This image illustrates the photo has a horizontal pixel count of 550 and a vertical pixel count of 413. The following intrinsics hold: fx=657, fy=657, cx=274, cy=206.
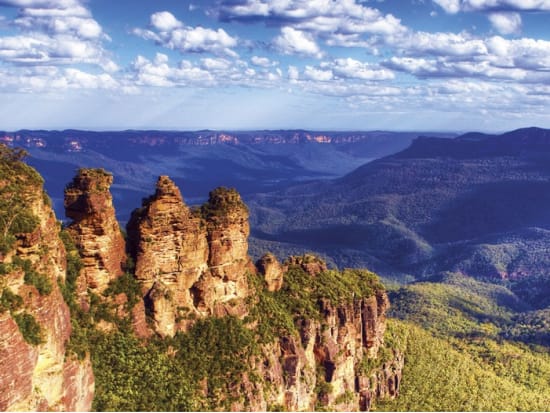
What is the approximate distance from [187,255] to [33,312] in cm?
1660

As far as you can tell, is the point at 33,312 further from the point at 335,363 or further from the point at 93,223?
the point at 335,363

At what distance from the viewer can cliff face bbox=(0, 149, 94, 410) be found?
32.7 meters

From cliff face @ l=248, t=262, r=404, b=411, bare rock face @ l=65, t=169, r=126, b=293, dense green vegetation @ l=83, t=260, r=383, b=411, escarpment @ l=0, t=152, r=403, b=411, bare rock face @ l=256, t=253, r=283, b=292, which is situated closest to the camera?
escarpment @ l=0, t=152, r=403, b=411

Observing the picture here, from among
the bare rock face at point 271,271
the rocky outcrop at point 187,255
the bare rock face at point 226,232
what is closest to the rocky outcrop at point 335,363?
the bare rock face at point 271,271

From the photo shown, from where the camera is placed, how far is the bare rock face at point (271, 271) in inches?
2373

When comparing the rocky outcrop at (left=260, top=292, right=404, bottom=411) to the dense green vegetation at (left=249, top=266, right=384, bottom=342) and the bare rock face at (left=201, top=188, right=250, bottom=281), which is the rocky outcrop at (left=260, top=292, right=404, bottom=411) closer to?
the dense green vegetation at (left=249, top=266, right=384, bottom=342)

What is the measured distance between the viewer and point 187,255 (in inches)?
1984

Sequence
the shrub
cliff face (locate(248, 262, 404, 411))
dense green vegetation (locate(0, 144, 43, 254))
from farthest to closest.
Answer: cliff face (locate(248, 262, 404, 411)) → dense green vegetation (locate(0, 144, 43, 254)) → the shrub

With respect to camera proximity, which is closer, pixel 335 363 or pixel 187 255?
pixel 187 255

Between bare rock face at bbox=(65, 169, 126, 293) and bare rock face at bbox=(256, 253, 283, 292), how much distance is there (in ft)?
57.2

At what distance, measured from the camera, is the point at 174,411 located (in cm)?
4403

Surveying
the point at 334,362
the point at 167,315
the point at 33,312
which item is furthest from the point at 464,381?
the point at 33,312

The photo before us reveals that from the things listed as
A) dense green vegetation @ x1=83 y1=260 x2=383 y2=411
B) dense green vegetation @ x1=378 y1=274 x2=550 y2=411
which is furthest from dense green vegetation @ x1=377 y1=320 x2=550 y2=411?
dense green vegetation @ x1=83 y1=260 x2=383 y2=411

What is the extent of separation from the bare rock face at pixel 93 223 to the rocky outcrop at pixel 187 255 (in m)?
2.90
